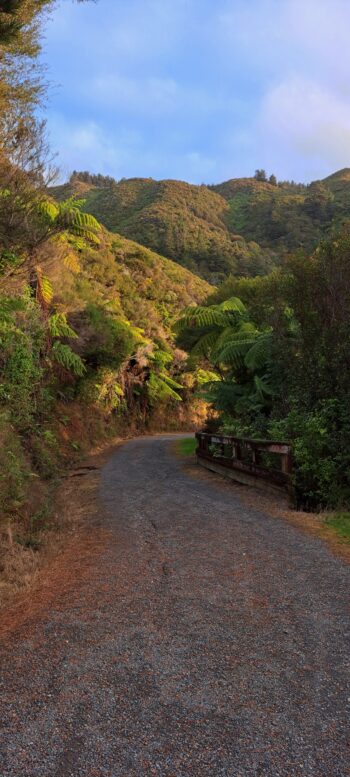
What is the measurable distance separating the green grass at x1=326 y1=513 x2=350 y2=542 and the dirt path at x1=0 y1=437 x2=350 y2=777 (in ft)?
2.17

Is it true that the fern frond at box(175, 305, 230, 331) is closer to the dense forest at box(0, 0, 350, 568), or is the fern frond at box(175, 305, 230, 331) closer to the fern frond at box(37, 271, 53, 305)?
the dense forest at box(0, 0, 350, 568)

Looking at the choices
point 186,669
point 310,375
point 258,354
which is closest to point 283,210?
point 258,354

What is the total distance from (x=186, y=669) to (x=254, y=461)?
22.7ft

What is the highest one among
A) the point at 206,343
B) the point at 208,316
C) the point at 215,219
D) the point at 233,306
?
the point at 215,219

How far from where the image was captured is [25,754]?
7.98 ft

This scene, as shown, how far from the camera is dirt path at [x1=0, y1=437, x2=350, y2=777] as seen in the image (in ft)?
7.89

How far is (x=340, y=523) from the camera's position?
22.1 feet

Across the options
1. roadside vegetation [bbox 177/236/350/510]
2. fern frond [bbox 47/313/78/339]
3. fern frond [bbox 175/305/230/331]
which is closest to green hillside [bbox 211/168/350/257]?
fern frond [bbox 175/305/230/331]

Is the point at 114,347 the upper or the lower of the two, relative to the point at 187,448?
upper

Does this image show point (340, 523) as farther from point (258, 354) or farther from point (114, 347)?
point (114, 347)

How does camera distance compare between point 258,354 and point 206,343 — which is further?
point 206,343

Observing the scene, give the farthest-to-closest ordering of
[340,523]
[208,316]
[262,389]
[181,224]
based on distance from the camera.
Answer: [181,224], [208,316], [262,389], [340,523]

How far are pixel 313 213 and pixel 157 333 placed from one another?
44.0m

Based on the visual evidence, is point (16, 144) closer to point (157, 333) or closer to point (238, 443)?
point (238, 443)
